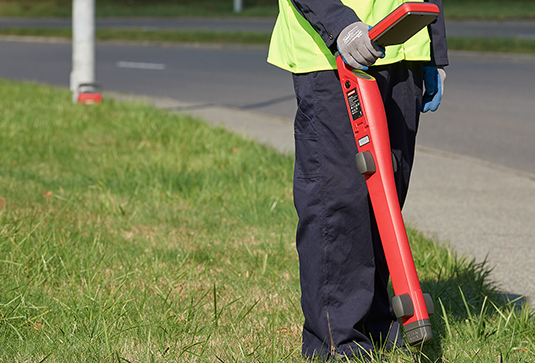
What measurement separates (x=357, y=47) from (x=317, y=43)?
26 centimetres

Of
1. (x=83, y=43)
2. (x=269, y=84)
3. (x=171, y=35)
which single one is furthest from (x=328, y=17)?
(x=171, y=35)

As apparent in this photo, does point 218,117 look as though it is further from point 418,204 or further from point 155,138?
point 418,204

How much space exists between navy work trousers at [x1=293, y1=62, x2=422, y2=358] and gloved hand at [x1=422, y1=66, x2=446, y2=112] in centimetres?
11

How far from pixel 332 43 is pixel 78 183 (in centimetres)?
290

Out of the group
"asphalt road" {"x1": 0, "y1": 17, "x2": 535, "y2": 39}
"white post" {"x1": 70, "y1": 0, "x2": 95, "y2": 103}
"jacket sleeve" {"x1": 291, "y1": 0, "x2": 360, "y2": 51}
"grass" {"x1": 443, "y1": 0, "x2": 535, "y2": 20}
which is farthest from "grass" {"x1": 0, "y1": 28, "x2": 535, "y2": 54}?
"jacket sleeve" {"x1": 291, "y1": 0, "x2": 360, "y2": 51}

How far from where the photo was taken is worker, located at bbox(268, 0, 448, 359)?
6.72 feet

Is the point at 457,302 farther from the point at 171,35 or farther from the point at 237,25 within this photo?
the point at 237,25

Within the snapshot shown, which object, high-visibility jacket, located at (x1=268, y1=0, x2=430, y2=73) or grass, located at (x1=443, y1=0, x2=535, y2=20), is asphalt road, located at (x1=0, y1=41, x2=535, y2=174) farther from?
grass, located at (x1=443, y1=0, x2=535, y2=20)

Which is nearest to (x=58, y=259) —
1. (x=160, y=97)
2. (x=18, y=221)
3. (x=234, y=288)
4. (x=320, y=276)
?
(x=18, y=221)

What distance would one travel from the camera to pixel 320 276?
7.07 ft

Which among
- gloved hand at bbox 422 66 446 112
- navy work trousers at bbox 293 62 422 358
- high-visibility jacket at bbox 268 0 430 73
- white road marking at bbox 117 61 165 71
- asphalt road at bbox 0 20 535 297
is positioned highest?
high-visibility jacket at bbox 268 0 430 73

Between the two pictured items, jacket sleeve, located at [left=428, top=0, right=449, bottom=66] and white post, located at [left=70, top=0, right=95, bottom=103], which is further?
white post, located at [left=70, top=0, right=95, bottom=103]

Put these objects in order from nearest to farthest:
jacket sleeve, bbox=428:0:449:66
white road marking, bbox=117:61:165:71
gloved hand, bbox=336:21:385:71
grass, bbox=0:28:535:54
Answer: gloved hand, bbox=336:21:385:71 → jacket sleeve, bbox=428:0:449:66 → white road marking, bbox=117:61:165:71 → grass, bbox=0:28:535:54

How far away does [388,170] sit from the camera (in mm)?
1825
